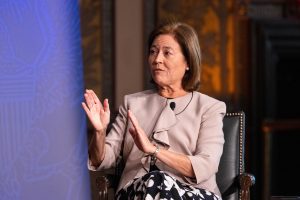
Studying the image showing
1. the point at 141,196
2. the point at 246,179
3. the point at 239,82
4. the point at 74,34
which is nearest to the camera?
the point at 74,34

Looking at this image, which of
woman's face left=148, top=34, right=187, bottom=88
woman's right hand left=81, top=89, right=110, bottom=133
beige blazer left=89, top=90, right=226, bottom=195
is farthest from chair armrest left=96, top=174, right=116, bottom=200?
woman's face left=148, top=34, right=187, bottom=88

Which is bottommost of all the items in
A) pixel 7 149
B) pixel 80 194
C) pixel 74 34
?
pixel 80 194

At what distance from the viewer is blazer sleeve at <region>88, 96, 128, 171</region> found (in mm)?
2459

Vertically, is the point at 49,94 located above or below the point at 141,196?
above

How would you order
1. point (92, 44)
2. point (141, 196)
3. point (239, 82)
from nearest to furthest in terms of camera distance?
point (141, 196), point (92, 44), point (239, 82)

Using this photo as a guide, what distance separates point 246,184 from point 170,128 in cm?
46

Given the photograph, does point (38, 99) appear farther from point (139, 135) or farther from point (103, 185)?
point (103, 185)

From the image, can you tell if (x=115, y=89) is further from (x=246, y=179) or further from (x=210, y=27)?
(x=246, y=179)

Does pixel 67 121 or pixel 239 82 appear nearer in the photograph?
pixel 67 121

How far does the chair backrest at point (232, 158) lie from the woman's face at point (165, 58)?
0.48m

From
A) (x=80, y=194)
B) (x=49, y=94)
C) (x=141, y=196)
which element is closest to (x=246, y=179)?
(x=141, y=196)

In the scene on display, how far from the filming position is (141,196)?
227 cm

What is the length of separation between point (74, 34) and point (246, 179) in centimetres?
129

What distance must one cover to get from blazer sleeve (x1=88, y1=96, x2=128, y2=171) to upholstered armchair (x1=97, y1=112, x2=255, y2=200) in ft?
0.57
